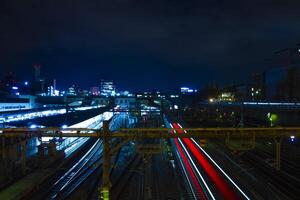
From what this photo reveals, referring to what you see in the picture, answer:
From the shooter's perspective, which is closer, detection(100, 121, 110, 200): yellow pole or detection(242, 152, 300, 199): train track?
detection(100, 121, 110, 200): yellow pole

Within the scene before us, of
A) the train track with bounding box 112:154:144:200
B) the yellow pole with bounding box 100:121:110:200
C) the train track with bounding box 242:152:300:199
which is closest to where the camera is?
the yellow pole with bounding box 100:121:110:200

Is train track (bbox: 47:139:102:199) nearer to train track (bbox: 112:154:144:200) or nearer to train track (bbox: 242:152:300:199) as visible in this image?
train track (bbox: 112:154:144:200)

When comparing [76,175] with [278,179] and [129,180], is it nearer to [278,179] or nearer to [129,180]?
[129,180]

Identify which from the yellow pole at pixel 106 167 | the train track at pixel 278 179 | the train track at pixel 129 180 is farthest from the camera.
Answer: the train track at pixel 278 179

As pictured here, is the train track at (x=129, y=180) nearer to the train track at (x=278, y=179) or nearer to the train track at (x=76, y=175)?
the train track at (x=76, y=175)

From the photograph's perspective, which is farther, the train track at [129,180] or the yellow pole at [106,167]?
the train track at [129,180]

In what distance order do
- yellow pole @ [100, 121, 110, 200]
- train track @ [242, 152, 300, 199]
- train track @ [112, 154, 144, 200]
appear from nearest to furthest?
yellow pole @ [100, 121, 110, 200] < train track @ [112, 154, 144, 200] < train track @ [242, 152, 300, 199]

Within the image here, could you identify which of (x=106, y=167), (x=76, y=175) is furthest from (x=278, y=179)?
(x=106, y=167)

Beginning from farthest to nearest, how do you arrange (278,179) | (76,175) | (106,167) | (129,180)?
(76,175)
(129,180)
(278,179)
(106,167)

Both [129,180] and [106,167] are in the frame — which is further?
[129,180]

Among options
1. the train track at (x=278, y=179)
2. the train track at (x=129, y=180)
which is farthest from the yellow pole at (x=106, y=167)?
the train track at (x=278, y=179)

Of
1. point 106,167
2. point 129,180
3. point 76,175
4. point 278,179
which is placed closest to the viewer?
point 106,167

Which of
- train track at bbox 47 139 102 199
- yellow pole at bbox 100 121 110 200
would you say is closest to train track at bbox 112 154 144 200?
train track at bbox 47 139 102 199

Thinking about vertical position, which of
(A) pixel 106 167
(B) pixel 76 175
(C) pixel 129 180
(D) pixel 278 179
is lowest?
(C) pixel 129 180
